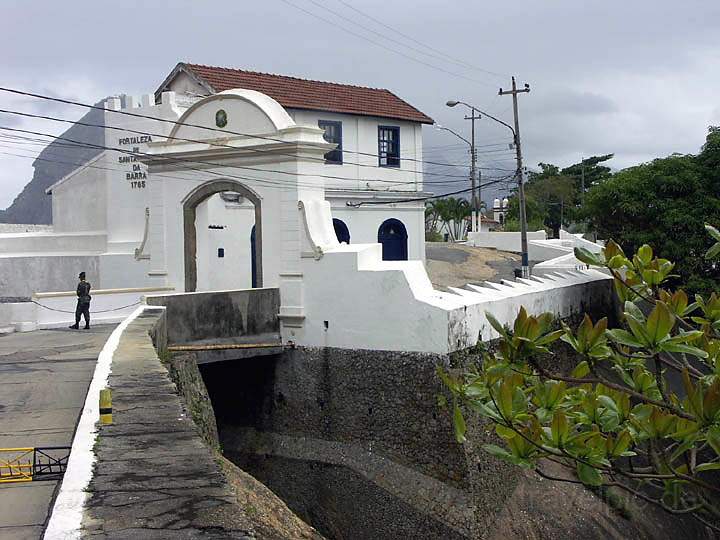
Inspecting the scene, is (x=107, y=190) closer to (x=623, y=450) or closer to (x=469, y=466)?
(x=469, y=466)

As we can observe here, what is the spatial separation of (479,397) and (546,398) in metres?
0.48

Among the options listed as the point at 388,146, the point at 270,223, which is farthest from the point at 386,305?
the point at 388,146

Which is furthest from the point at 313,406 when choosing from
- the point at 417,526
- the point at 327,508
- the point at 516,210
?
the point at 516,210

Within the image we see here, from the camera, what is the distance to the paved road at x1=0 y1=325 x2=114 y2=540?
231 inches

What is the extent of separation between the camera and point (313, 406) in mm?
16578

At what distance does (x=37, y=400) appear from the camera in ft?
33.0

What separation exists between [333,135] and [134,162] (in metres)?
6.32

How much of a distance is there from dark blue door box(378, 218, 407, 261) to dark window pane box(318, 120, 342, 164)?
8.20 feet

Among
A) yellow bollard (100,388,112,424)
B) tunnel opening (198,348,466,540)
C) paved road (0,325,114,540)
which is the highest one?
yellow bollard (100,388,112,424)

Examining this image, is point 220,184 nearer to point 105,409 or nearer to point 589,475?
point 105,409

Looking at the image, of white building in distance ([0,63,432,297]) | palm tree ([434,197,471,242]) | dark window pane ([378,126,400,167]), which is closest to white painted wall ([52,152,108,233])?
white building in distance ([0,63,432,297])

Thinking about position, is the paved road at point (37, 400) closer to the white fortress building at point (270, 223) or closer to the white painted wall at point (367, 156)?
the white fortress building at point (270, 223)

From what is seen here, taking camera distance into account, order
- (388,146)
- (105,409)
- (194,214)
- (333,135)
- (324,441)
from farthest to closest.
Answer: (388,146) < (333,135) < (194,214) < (324,441) < (105,409)

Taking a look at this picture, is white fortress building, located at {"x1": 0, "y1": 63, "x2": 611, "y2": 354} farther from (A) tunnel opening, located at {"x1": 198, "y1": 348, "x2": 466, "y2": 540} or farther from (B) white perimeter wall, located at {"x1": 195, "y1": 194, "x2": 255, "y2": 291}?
(A) tunnel opening, located at {"x1": 198, "y1": 348, "x2": 466, "y2": 540}
